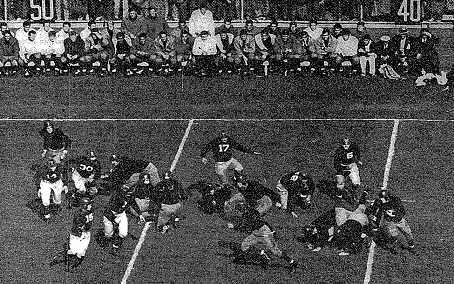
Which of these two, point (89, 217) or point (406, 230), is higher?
point (89, 217)

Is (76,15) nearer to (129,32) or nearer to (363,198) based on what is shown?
(129,32)

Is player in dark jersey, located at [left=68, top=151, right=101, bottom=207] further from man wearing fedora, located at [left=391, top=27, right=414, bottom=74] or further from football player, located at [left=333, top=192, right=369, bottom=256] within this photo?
man wearing fedora, located at [left=391, top=27, right=414, bottom=74]

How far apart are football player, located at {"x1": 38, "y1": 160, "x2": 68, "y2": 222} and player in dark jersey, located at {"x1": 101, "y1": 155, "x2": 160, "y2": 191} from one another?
3.50ft

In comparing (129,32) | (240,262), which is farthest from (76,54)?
(240,262)

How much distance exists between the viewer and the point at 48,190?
2473cm

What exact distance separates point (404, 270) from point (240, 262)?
10.0ft

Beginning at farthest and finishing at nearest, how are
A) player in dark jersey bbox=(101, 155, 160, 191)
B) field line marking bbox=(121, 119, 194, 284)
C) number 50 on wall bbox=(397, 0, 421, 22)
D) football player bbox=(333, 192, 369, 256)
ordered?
number 50 on wall bbox=(397, 0, 421, 22)
player in dark jersey bbox=(101, 155, 160, 191)
football player bbox=(333, 192, 369, 256)
field line marking bbox=(121, 119, 194, 284)

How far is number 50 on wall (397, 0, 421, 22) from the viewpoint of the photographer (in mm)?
35438

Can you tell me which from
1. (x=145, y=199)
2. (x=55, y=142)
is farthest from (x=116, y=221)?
(x=55, y=142)

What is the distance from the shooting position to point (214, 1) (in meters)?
35.7

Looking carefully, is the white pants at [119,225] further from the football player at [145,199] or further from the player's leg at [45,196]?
the player's leg at [45,196]

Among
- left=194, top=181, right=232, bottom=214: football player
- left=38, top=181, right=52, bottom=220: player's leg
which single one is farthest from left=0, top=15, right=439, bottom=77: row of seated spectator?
left=38, top=181, right=52, bottom=220: player's leg

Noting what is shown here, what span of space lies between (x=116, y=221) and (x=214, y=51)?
1157 centimetres

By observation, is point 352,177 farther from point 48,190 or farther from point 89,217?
point 48,190
